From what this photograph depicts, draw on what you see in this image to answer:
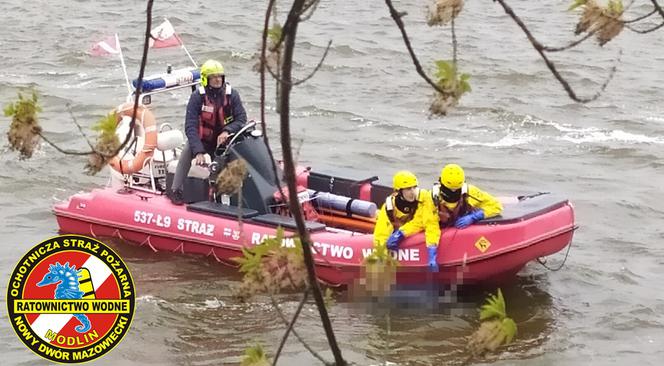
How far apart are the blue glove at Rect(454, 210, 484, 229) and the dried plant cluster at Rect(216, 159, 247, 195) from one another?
22.3 ft

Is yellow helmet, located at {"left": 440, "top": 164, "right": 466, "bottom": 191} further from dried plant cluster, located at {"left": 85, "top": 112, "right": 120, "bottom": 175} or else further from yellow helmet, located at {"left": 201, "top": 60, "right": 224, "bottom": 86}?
dried plant cluster, located at {"left": 85, "top": 112, "right": 120, "bottom": 175}

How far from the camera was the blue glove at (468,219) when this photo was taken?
890cm

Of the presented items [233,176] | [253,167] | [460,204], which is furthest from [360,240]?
[233,176]

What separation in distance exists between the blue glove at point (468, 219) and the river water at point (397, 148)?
2.57 feet

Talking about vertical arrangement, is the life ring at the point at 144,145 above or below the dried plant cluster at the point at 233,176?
below

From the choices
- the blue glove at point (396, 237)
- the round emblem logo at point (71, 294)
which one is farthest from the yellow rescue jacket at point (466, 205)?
the round emblem logo at point (71, 294)

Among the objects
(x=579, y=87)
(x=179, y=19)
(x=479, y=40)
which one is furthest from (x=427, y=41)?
(x=179, y=19)

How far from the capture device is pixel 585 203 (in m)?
12.8

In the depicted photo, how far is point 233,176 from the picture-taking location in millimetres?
2201

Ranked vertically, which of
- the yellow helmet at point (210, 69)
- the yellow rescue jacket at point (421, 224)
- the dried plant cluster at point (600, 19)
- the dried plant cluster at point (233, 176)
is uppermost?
the dried plant cluster at point (600, 19)

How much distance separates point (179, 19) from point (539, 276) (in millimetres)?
13680

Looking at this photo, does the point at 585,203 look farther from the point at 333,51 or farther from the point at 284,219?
the point at 333,51

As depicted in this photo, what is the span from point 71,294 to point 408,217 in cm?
400

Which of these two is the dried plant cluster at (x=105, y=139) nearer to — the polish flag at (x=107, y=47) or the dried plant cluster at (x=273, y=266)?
the dried plant cluster at (x=273, y=266)
